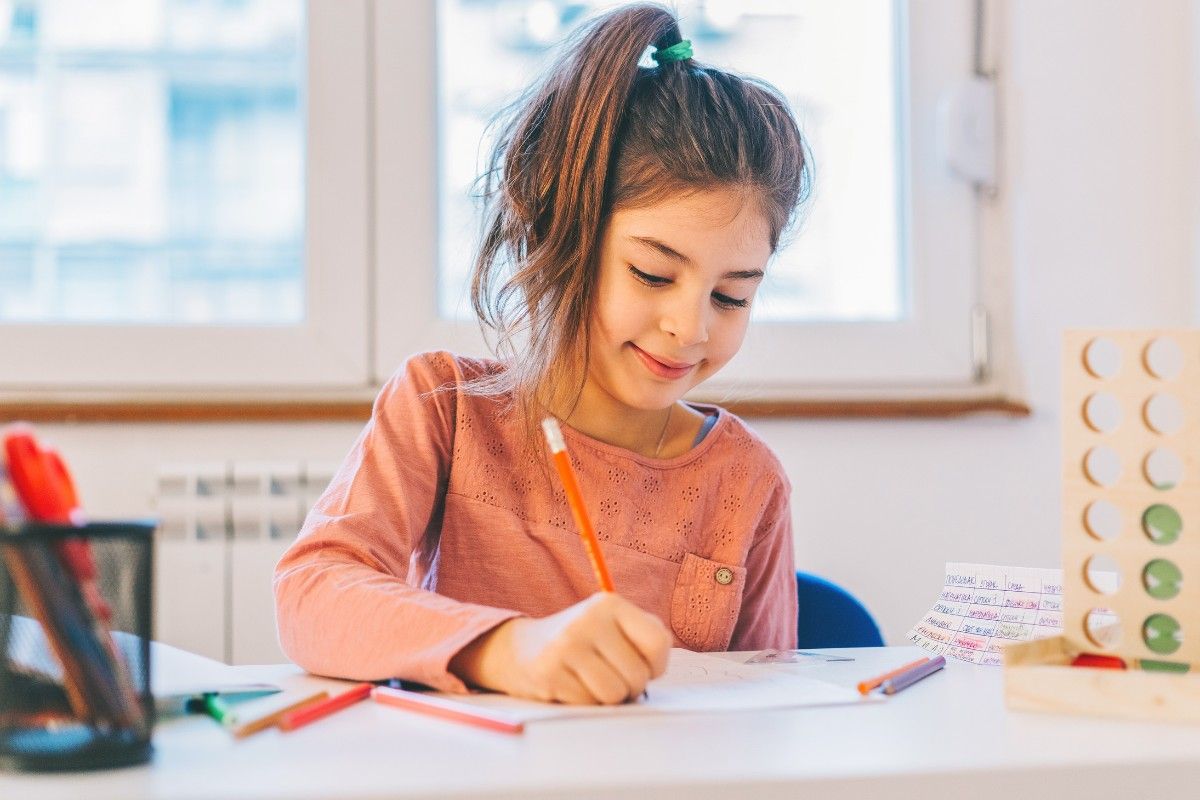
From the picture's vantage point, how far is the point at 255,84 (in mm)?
1776

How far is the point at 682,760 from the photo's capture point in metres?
0.52

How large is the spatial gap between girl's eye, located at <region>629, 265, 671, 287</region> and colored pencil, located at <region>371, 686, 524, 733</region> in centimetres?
43

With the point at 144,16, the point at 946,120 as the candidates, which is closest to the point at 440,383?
the point at 144,16

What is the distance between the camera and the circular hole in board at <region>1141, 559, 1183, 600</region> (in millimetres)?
634

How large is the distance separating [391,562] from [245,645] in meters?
0.79

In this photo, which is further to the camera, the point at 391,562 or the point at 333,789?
the point at 391,562

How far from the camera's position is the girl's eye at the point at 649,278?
3.34 ft

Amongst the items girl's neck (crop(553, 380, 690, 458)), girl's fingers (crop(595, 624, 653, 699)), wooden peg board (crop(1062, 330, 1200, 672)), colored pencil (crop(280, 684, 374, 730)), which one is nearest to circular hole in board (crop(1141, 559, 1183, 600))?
wooden peg board (crop(1062, 330, 1200, 672))

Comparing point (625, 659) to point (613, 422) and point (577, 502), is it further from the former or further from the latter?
point (613, 422)

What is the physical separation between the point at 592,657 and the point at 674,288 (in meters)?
0.43

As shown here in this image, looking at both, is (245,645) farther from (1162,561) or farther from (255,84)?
(1162,561)

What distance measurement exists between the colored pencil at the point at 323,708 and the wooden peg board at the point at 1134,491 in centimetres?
40

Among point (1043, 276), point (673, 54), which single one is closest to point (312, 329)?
point (673, 54)

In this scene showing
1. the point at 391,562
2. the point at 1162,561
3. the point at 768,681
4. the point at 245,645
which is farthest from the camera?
the point at 245,645
